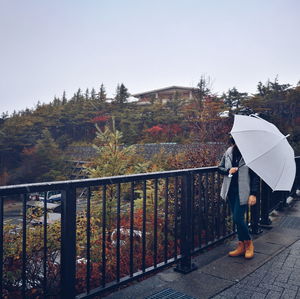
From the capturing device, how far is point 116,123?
4000cm

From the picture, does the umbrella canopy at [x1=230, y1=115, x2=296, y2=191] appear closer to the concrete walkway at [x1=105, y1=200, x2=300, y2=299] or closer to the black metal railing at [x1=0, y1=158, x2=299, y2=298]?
the black metal railing at [x1=0, y1=158, x2=299, y2=298]

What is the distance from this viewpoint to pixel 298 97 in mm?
26047

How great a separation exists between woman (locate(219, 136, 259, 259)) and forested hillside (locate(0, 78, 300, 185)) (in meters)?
16.1

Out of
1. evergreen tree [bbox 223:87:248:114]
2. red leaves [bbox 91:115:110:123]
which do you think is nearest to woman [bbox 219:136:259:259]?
evergreen tree [bbox 223:87:248:114]

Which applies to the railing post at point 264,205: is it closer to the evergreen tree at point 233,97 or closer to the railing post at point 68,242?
the railing post at point 68,242

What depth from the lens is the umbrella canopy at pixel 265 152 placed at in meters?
3.10

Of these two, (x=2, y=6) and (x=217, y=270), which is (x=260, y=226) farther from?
(x=2, y=6)

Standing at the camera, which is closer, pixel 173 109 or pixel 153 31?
pixel 153 31

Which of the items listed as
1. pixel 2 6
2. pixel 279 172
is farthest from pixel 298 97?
pixel 279 172

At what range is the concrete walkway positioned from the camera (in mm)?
2709

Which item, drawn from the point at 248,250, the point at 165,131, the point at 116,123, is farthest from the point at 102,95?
the point at 248,250

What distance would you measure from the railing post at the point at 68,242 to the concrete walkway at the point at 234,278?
0.66 metres

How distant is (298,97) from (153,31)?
47.3 ft

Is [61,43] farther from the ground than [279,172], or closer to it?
farther from the ground
